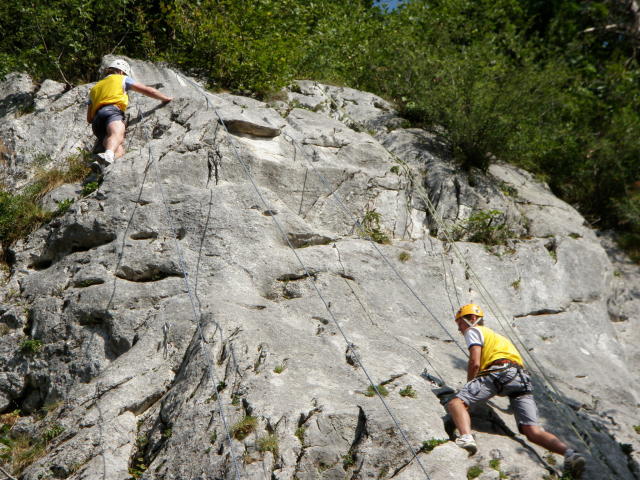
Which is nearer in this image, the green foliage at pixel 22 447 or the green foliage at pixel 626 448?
the green foliage at pixel 22 447

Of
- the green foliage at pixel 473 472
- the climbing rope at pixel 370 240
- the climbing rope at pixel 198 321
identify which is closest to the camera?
the green foliage at pixel 473 472

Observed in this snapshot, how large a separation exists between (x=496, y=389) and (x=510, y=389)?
127 mm

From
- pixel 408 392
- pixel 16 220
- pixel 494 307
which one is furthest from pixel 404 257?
pixel 16 220

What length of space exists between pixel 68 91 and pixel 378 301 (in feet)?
20.4

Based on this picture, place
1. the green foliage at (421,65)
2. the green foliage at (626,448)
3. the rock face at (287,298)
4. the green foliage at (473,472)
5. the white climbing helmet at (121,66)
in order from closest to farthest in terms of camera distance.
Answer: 1. the green foliage at (473,472)
2. the rock face at (287,298)
3. the green foliage at (626,448)
4. the white climbing helmet at (121,66)
5. the green foliage at (421,65)

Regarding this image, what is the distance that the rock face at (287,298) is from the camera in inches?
223

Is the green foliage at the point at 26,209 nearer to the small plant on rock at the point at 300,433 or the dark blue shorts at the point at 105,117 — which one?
the dark blue shorts at the point at 105,117

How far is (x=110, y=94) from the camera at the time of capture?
9211 millimetres

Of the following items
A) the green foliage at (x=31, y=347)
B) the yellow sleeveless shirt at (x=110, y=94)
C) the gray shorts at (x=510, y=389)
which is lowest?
the green foliage at (x=31, y=347)

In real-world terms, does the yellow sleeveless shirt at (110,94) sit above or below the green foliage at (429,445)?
above

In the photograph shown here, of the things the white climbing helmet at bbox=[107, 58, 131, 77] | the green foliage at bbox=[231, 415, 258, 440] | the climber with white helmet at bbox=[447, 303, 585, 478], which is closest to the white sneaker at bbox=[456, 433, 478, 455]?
the climber with white helmet at bbox=[447, 303, 585, 478]

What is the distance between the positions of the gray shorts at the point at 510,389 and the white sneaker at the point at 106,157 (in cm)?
542

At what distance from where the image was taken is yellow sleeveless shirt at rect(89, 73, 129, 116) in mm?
9203

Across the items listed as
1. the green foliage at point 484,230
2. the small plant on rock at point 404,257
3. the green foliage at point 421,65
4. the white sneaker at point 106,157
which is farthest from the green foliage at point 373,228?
the white sneaker at point 106,157
